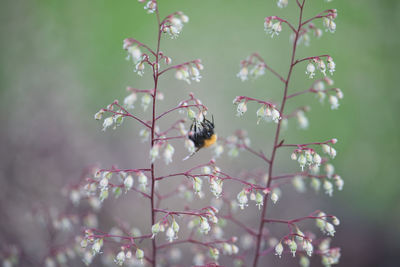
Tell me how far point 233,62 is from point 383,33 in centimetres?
271

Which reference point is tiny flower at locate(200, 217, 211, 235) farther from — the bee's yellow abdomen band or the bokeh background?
the bokeh background

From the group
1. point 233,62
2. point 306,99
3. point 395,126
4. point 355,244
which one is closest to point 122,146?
point 233,62

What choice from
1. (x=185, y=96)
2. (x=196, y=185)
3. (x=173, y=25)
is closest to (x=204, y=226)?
(x=196, y=185)

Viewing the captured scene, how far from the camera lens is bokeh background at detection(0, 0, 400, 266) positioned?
4613 millimetres

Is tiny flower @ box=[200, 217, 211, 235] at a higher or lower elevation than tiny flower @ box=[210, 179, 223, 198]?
lower

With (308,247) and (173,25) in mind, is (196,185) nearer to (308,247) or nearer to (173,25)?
(308,247)

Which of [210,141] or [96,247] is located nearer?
[96,247]

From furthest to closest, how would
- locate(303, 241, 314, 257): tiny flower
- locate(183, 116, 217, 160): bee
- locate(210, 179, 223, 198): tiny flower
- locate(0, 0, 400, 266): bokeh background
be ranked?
locate(0, 0, 400, 266): bokeh background < locate(183, 116, 217, 160): bee < locate(303, 241, 314, 257): tiny flower < locate(210, 179, 223, 198): tiny flower

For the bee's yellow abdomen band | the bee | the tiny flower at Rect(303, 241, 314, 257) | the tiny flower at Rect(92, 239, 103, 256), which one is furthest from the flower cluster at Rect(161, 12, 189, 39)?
the tiny flower at Rect(303, 241, 314, 257)

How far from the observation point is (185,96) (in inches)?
268

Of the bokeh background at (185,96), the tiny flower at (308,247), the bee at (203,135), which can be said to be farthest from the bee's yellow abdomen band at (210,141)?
the bokeh background at (185,96)

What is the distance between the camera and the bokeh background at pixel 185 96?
4.61 m

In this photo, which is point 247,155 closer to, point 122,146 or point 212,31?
point 122,146

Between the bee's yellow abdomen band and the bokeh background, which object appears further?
the bokeh background
